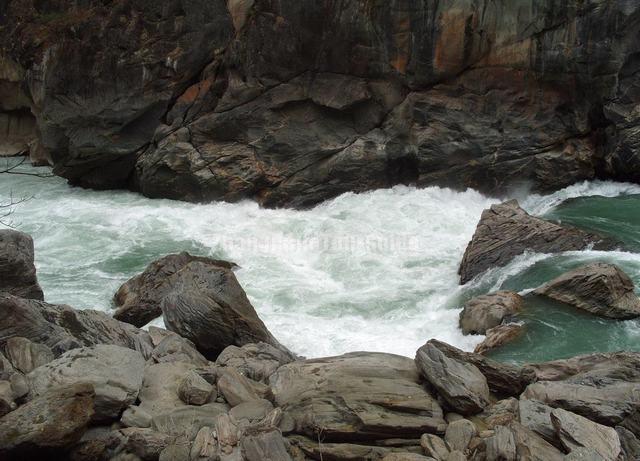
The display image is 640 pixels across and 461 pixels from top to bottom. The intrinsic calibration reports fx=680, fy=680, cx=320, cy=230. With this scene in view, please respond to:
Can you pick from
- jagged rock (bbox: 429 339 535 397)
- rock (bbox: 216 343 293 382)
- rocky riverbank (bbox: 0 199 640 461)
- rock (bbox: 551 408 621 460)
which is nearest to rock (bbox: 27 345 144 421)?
rocky riverbank (bbox: 0 199 640 461)

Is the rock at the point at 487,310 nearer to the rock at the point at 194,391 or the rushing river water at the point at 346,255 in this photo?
the rushing river water at the point at 346,255

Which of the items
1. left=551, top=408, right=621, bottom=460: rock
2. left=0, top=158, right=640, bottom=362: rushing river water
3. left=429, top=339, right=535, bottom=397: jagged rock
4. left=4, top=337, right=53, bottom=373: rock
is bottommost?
left=0, top=158, right=640, bottom=362: rushing river water

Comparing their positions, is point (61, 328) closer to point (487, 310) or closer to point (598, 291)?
point (487, 310)

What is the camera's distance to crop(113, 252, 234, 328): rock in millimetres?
13594

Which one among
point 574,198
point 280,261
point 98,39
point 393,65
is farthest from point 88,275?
point 574,198

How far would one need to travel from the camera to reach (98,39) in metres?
22.4

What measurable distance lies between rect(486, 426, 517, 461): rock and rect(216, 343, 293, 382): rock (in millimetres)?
3202

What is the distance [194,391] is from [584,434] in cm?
410

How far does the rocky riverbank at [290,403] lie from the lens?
6371 millimetres

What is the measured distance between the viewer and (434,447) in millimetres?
6508

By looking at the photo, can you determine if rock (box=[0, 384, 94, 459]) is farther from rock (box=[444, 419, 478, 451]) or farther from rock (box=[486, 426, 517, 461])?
rock (box=[486, 426, 517, 461])

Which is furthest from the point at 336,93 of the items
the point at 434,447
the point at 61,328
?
the point at 434,447

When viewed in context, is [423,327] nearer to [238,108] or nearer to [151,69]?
[238,108]

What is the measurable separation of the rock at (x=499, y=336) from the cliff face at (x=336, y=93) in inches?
395
